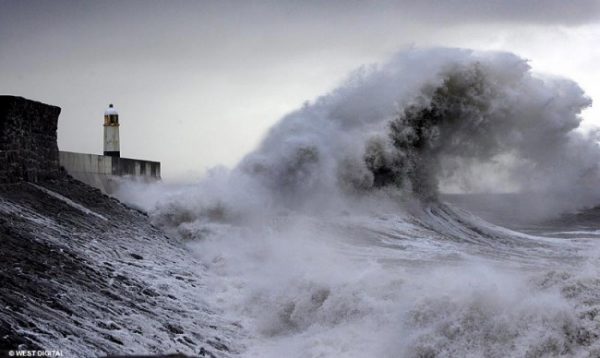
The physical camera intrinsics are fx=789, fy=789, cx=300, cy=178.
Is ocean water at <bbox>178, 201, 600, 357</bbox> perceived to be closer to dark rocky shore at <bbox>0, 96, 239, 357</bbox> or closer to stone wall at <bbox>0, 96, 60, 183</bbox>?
dark rocky shore at <bbox>0, 96, 239, 357</bbox>

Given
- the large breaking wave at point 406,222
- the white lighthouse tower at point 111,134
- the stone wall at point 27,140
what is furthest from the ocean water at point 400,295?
the white lighthouse tower at point 111,134

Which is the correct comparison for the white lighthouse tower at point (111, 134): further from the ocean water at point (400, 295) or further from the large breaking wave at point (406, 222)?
the ocean water at point (400, 295)

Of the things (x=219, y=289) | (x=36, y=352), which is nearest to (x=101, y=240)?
(x=219, y=289)

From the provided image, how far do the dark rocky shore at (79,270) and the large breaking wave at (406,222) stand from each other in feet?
1.84

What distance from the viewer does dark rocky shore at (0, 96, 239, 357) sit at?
5680 millimetres

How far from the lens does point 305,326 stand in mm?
7328

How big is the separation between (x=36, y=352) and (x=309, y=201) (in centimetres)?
972

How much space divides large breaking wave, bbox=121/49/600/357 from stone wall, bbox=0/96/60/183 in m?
2.28

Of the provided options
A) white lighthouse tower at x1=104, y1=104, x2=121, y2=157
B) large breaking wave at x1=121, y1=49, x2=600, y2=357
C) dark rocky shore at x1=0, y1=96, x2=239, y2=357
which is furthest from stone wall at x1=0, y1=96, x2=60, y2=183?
white lighthouse tower at x1=104, y1=104, x2=121, y2=157

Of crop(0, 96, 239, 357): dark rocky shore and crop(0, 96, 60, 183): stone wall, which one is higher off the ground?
crop(0, 96, 60, 183): stone wall

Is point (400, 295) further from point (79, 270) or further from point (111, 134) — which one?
point (111, 134)

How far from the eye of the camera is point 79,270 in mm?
7320

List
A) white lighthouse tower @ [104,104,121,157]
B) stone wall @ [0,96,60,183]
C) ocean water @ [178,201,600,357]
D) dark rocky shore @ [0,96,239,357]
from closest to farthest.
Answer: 1. dark rocky shore @ [0,96,239,357]
2. ocean water @ [178,201,600,357]
3. stone wall @ [0,96,60,183]
4. white lighthouse tower @ [104,104,121,157]

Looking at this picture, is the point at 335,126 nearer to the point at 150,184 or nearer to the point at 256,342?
the point at 150,184
